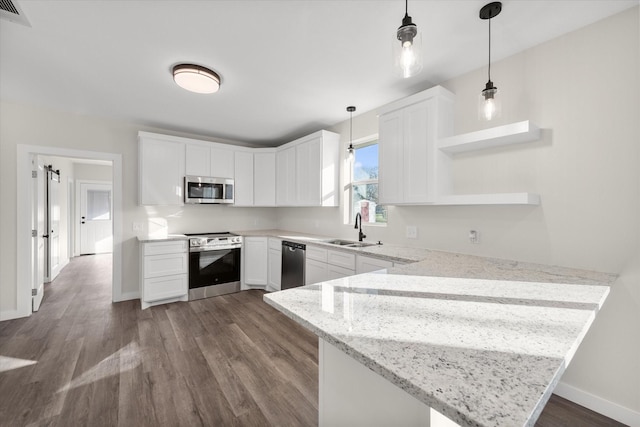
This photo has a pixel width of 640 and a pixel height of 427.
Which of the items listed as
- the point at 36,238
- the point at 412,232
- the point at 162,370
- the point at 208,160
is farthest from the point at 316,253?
the point at 36,238

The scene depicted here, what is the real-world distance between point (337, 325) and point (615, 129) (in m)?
2.24

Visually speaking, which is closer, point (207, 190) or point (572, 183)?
point (572, 183)

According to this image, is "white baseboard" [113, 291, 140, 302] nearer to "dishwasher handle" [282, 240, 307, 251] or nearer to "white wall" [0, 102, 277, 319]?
"white wall" [0, 102, 277, 319]

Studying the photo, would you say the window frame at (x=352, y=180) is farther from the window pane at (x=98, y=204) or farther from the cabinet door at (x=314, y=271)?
the window pane at (x=98, y=204)

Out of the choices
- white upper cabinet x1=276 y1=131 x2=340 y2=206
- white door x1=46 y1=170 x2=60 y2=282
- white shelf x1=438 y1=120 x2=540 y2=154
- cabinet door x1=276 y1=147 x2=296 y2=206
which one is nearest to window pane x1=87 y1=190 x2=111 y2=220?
white door x1=46 y1=170 x2=60 y2=282

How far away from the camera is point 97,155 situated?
3.74 m

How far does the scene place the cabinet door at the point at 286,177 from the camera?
433 cm

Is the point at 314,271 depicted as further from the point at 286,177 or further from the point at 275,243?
the point at 286,177

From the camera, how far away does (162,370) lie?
2199mm

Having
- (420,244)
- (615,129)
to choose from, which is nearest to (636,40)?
(615,129)

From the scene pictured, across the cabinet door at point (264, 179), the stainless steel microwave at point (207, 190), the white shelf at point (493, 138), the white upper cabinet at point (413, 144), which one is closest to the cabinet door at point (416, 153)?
the white upper cabinet at point (413, 144)

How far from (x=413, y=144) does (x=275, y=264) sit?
8.70ft

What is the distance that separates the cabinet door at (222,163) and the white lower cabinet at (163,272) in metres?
1.24

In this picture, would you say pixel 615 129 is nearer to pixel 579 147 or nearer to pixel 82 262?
pixel 579 147
